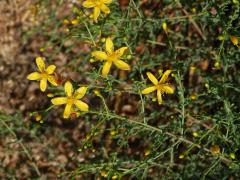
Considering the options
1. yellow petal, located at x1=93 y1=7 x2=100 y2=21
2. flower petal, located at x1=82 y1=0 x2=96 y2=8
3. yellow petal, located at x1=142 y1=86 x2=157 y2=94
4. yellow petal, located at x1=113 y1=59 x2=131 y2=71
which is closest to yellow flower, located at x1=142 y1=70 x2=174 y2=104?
yellow petal, located at x1=142 y1=86 x2=157 y2=94

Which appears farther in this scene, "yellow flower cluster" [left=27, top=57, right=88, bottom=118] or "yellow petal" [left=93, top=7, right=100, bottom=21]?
"yellow petal" [left=93, top=7, right=100, bottom=21]

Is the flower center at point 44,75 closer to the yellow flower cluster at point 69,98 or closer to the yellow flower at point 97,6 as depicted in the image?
the yellow flower cluster at point 69,98

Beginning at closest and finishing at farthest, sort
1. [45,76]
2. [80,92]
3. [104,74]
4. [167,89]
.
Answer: [104,74] → [80,92] → [167,89] → [45,76]

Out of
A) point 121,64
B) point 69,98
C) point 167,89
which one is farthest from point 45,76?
point 167,89

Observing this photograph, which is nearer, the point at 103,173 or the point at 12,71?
the point at 103,173

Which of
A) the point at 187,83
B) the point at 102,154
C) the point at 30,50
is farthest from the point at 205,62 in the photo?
the point at 30,50

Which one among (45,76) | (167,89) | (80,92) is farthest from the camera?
(45,76)

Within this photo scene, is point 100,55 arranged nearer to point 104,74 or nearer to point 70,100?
point 104,74

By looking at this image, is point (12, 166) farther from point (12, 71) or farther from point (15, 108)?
point (12, 71)

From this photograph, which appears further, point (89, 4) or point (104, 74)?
point (89, 4)

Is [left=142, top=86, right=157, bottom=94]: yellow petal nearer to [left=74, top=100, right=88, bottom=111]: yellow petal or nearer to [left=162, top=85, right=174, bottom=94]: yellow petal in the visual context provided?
[left=162, top=85, right=174, bottom=94]: yellow petal

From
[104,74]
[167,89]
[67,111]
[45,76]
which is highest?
[104,74]
